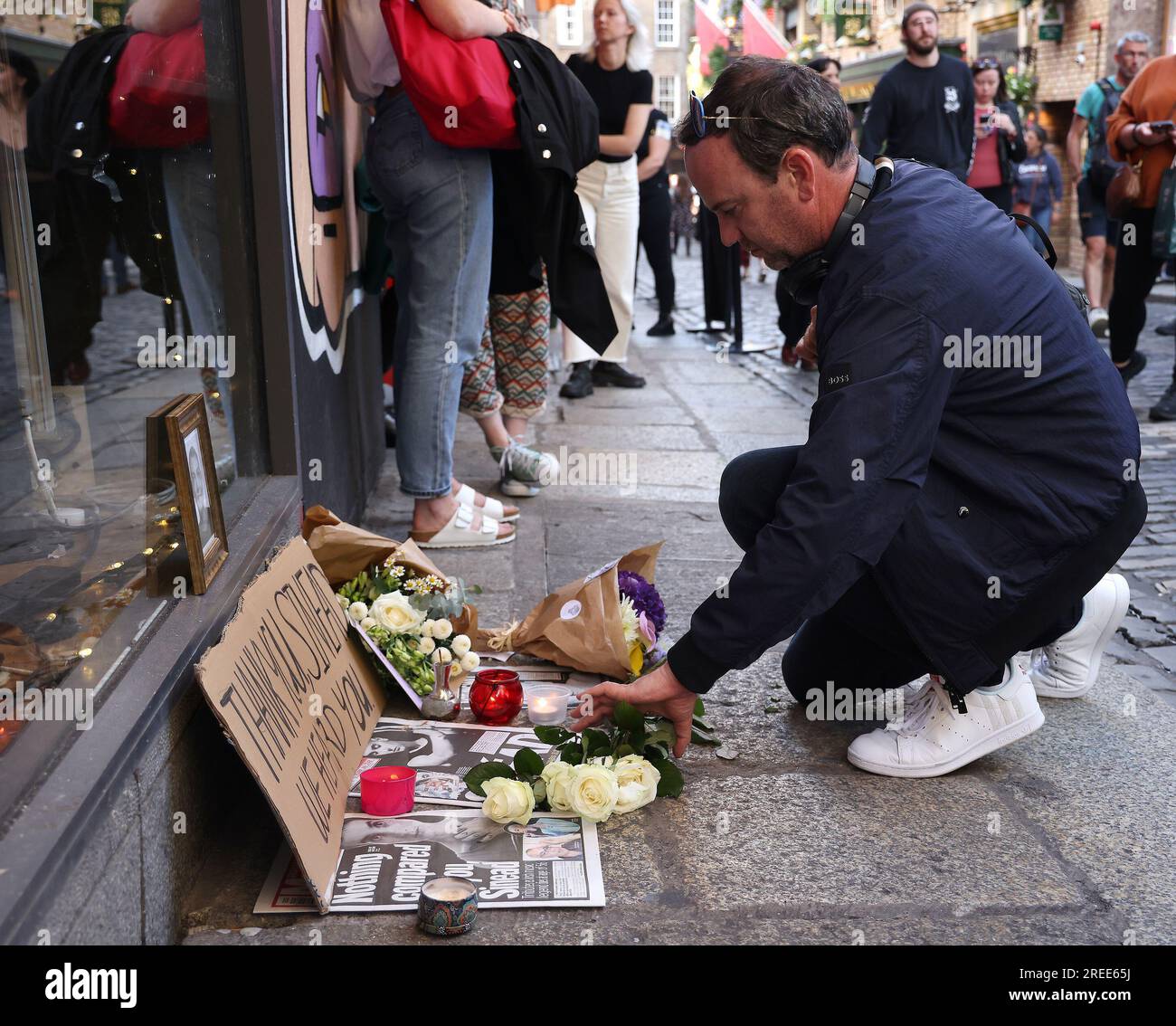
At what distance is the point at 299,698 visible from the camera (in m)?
2.35

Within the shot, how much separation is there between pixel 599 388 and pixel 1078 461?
16.6ft

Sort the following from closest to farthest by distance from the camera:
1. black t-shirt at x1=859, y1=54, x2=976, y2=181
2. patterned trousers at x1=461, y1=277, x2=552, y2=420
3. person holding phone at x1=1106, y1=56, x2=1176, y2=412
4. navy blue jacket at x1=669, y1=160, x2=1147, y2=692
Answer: navy blue jacket at x1=669, y1=160, x2=1147, y2=692 < patterned trousers at x1=461, y1=277, x2=552, y2=420 < person holding phone at x1=1106, y1=56, x2=1176, y2=412 < black t-shirt at x1=859, y1=54, x2=976, y2=181

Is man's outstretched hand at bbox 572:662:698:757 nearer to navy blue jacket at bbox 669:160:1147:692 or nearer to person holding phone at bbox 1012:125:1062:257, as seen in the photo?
navy blue jacket at bbox 669:160:1147:692

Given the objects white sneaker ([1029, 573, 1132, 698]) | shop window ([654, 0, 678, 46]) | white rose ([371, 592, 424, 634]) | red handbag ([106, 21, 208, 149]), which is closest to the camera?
red handbag ([106, 21, 208, 149])

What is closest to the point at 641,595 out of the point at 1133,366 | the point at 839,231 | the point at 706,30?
the point at 839,231

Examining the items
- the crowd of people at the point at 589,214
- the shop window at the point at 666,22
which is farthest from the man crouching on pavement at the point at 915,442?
the shop window at the point at 666,22

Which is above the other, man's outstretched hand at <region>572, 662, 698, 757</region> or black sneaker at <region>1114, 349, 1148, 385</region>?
man's outstretched hand at <region>572, 662, 698, 757</region>

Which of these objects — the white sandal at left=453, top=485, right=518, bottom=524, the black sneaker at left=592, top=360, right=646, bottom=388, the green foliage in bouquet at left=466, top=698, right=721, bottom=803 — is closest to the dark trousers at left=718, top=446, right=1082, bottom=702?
the green foliage in bouquet at left=466, top=698, right=721, bottom=803

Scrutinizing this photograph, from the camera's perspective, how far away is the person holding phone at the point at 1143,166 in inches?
240

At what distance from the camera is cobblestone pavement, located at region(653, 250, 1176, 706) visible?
348 centimetres

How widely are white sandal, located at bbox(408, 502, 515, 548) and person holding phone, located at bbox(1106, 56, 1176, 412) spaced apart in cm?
377

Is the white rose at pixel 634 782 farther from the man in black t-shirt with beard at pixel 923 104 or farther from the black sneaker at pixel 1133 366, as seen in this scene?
the man in black t-shirt with beard at pixel 923 104

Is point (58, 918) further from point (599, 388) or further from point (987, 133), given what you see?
point (987, 133)
